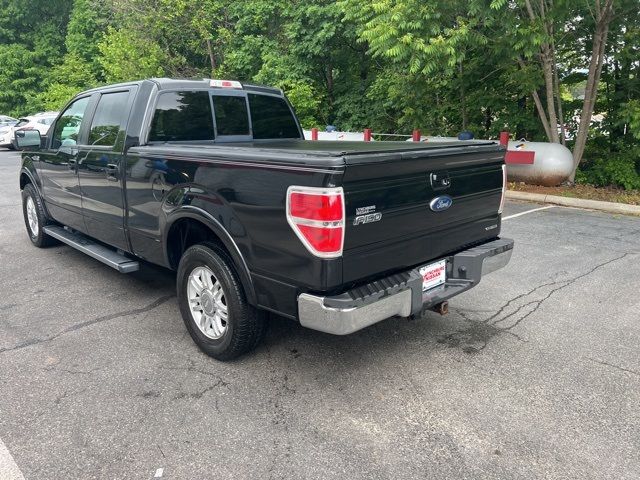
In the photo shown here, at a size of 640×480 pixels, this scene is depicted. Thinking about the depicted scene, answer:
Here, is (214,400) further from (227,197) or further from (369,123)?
(369,123)

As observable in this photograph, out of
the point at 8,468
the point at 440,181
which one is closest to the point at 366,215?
the point at 440,181

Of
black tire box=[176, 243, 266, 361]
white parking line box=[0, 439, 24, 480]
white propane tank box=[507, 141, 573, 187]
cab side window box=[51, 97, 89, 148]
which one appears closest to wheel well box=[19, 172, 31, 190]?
cab side window box=[51, 97, 89, 148]

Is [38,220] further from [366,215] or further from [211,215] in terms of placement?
[366,215]

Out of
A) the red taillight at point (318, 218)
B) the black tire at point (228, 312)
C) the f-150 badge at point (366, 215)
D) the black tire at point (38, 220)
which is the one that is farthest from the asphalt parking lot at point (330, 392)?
the black tire at point (38, 220)

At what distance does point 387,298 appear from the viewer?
9.83 ft

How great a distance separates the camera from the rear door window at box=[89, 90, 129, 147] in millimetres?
4398

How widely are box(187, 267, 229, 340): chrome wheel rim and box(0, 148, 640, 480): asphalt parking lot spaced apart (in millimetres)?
243

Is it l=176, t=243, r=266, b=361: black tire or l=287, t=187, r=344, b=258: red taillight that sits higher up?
l=287, t=187, r=344, b=258: red taillight

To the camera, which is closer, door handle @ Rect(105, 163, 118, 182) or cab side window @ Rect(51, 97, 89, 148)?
door handle @ Rect(105, 163, 118, 182)

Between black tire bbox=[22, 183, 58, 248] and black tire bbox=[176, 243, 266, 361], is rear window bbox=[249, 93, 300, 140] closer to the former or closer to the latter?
black tire bbox=[176, 243, 266, 361]

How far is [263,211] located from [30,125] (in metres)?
19.2

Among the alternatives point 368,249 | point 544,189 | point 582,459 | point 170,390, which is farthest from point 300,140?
point 544,189

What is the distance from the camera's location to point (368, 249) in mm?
2961

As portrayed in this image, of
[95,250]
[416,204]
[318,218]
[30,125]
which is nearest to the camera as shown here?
[318,218]
